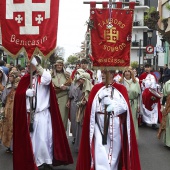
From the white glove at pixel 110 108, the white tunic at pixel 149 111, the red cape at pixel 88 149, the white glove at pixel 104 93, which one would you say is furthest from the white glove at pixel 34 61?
the white tunic at pixel 149 111

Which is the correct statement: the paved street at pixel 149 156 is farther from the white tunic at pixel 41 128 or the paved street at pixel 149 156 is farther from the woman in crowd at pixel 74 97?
the woman in crowd at pixel 74 97

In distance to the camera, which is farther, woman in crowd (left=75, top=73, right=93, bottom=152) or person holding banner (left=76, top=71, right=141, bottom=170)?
woman in crowd (left=75, top=73, right=93, bottom=152)

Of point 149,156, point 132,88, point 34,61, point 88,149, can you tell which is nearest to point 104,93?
point 88,149

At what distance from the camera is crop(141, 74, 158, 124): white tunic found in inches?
477

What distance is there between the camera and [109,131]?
5.80 metres

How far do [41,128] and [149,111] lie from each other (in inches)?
249

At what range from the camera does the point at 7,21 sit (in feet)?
20.5

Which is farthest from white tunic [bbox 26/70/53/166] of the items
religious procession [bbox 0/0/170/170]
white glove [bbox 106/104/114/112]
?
white glove [bbox 106/104/114/112]

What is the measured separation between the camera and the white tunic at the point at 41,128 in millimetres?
6602

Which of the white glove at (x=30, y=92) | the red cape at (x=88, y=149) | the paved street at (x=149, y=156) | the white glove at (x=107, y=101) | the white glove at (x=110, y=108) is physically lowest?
the paved street at (x=149, y=156)

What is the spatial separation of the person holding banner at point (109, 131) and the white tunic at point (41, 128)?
961mm

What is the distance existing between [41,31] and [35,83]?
86 cm

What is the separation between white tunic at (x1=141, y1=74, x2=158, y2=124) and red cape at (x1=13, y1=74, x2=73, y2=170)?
5.79 m

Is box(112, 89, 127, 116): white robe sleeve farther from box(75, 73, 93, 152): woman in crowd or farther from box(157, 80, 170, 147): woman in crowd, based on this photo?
box(157, 80, 170, 147): woman in crowd
